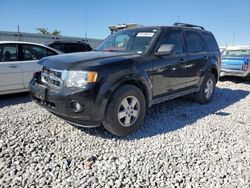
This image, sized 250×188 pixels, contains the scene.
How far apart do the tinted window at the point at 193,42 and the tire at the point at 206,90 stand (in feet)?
2.60

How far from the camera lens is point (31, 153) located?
3.02 meters

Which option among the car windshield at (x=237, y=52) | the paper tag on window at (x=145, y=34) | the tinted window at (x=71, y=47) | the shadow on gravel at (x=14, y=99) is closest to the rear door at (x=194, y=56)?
the paper tag on window at (x=145, y=34)

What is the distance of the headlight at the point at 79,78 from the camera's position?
313 cm

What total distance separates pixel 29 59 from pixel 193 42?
4.16 metres

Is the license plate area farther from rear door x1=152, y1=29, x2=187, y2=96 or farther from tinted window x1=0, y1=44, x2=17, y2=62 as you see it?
tinted window x1=0, y1=44, x2=17, y2=62

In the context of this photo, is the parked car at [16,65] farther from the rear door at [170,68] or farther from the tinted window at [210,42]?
the tinted window at [210,42]

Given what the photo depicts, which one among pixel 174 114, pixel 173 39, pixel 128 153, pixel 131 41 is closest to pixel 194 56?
pixel 173 39

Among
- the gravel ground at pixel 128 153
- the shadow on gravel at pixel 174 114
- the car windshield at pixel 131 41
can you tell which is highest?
the car windshield at pixel 131 41

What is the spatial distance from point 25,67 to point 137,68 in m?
3.33

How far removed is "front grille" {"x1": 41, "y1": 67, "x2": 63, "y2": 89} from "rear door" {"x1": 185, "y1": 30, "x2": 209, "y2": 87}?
109 inches

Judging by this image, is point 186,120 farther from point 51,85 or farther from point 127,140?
point 51,85

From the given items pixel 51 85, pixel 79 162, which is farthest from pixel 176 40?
pixel 79 162

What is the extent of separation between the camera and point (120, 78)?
3.41 meters

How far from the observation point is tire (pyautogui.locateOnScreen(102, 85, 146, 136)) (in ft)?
11.1
